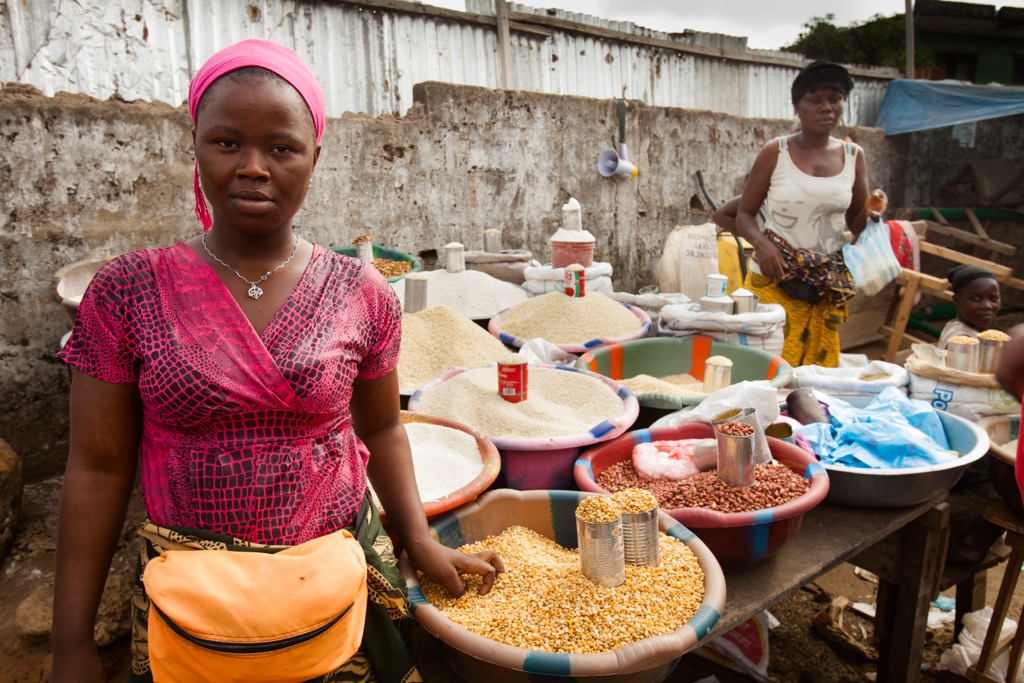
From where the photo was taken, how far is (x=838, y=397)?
242 cm

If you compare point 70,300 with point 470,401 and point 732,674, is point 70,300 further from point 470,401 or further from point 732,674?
point 732,674

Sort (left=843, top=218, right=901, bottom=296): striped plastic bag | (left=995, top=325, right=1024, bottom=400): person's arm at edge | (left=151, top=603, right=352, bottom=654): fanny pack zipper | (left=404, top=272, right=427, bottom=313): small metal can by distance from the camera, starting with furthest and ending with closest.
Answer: (left=843, top=218, right=901, bottom=296): striped plastic bag < (left=404, top=272, right=427, bottom=313): small metal can < (left=995, top=325, right=1024, bottom=400): person's arm at edge < (left=151, top=603, right=352, bottom=654): fanny pack zipper

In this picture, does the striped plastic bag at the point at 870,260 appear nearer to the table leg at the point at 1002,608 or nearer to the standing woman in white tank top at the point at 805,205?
the standing woman in white tank top at the point at 805,205

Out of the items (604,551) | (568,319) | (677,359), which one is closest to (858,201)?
(677,359)

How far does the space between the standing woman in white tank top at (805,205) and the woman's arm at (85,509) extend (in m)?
2.79

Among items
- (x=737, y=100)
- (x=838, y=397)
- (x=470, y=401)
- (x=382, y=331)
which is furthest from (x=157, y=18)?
(x=737, y=100)

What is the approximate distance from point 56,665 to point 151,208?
2623mm

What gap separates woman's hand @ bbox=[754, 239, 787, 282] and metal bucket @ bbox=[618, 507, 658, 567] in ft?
7.06

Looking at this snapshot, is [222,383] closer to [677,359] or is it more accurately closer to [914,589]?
[914,589]

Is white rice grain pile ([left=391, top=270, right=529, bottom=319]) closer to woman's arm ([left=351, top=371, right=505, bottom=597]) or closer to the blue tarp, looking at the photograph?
woman's arm ([left=351, top=371, right=505, bottom=597])

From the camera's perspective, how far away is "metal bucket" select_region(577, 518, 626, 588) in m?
1.21

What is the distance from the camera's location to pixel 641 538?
1.28m

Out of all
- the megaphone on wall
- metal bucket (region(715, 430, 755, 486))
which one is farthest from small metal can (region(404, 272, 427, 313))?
the megaphone on wall

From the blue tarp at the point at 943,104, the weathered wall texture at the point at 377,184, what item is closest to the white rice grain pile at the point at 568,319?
the weathered wall texture at the point at 377,184
